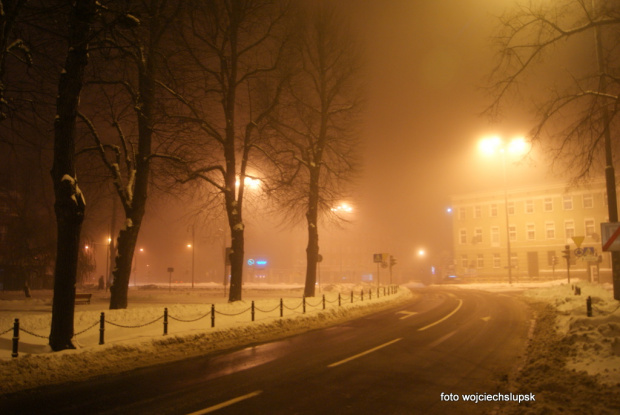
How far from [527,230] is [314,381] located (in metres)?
64.0

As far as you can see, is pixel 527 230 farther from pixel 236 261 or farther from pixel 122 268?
pixel 122 268

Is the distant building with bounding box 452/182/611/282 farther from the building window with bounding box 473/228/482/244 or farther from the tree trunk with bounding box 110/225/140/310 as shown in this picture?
the tree trunk with bounding box 110/225/140/310

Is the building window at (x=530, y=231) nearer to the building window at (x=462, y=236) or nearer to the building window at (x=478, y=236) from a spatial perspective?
the building window at (x=478, y=236)

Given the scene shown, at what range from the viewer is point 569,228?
59750 millimetres

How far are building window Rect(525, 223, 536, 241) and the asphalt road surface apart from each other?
5600cm

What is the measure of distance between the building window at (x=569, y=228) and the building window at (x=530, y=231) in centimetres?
410

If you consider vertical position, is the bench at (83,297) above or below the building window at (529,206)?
below

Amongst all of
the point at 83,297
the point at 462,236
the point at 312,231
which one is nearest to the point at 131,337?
the point at 312,231

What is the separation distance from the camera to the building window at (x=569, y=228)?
59.5 meters

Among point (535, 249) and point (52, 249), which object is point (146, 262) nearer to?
point (52, 249)

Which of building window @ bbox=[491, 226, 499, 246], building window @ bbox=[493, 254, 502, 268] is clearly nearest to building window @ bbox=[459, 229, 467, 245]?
building window @ bbox=[491, 226, 499, 246]

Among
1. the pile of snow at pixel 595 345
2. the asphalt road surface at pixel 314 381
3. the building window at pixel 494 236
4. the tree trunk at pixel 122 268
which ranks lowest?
the asphalt road surface at pixel 314 381

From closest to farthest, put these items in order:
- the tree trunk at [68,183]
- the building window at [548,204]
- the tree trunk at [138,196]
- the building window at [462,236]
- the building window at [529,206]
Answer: the tree trunk at [68,183], the tree trunk at [138,196], the building window at [548,204], the building window at [529,206], the building window at [462,236]

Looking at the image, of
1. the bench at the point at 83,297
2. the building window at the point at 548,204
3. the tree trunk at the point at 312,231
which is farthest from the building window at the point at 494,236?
the bench at the point at 83,297
